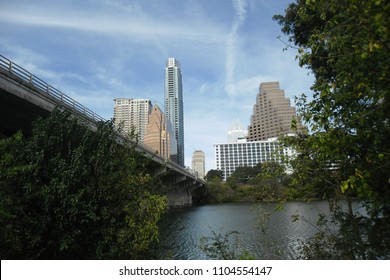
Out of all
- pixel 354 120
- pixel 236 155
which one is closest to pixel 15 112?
pixel 354 120

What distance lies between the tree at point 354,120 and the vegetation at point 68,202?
4.97 metres

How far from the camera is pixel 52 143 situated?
941 centimetres

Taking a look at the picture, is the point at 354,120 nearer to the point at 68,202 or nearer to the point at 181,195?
the point at 68,202

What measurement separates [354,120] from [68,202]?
743 centimetres

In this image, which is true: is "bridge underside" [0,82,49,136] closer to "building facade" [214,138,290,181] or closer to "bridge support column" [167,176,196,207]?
"bridge support column" [167,176,196,207]

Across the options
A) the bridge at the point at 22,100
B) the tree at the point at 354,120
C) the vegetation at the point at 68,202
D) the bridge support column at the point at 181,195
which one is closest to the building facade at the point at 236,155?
the bridge support column at the point at 181,195

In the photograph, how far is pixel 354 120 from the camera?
494 centimetres

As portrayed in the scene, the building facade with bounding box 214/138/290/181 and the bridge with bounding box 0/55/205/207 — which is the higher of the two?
the building facade with bounding box 214/138/290/181

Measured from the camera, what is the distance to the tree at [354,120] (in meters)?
4.51

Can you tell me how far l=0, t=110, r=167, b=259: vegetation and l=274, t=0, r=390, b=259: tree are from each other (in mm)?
4966

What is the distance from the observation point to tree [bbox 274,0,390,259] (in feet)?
14.8

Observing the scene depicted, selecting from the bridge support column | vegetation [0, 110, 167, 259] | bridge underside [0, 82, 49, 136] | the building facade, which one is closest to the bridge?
bridge underside [0, 82, 49, 136]
